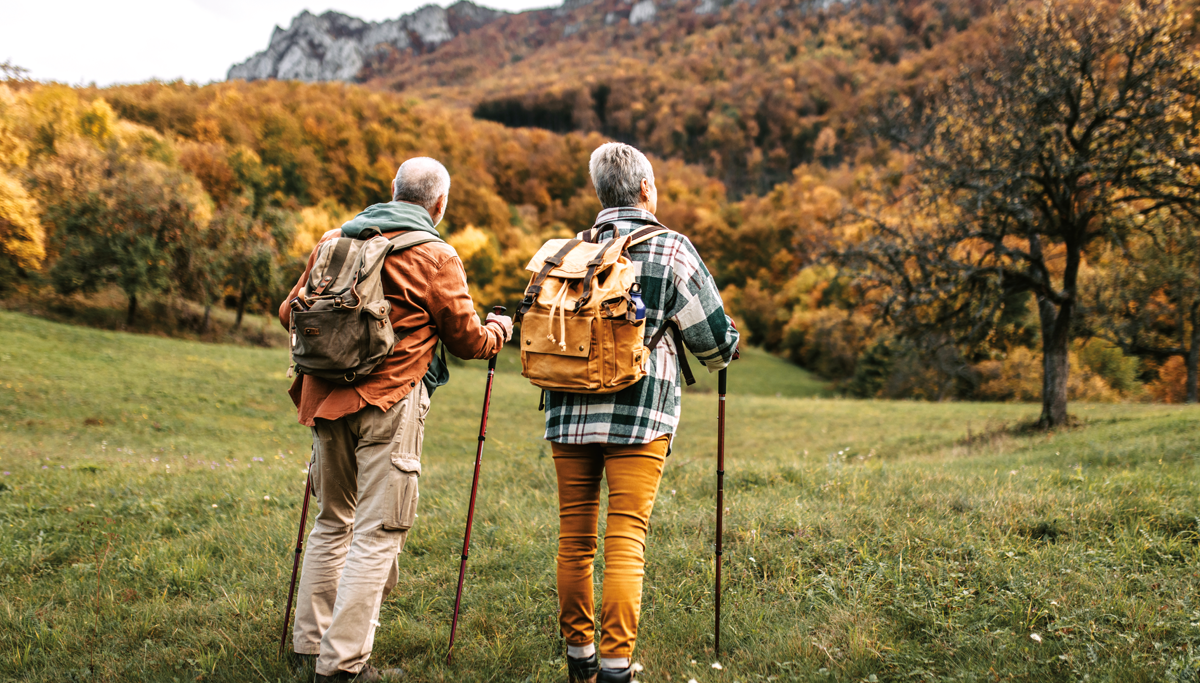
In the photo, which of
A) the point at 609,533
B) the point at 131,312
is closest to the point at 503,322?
the point at 609,533

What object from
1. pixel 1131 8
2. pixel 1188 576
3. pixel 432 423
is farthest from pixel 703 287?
pixel 432 423

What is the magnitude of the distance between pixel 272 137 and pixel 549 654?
75.1 meters

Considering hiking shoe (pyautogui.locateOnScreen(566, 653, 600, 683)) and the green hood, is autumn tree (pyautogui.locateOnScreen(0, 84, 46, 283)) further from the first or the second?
hiking shoe (pyautogui.locateOnScreen(566, 653, 600, 683))

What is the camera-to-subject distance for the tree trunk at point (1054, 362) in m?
13.1

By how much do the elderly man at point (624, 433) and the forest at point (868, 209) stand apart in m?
10.8

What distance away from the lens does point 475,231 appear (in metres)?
55.1

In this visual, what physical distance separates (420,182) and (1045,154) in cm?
1366

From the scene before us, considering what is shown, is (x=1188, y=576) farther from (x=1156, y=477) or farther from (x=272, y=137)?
(x=272, y=137)

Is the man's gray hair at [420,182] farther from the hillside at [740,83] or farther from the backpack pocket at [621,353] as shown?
the hillside at [740,83]

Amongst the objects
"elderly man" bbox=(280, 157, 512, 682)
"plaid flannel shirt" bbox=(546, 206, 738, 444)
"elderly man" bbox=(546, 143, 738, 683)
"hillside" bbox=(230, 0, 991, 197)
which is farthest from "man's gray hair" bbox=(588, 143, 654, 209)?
"hillside" bbox=(230, 0, 991, 197)

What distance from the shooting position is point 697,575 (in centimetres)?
408

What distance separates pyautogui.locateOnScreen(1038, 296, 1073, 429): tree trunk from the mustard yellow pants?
13.7 metres

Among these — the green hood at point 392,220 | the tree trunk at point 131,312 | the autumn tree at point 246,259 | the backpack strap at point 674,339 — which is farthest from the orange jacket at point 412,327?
the autumn tree at point 246,259

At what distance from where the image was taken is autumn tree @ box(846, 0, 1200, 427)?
38.5 feet
